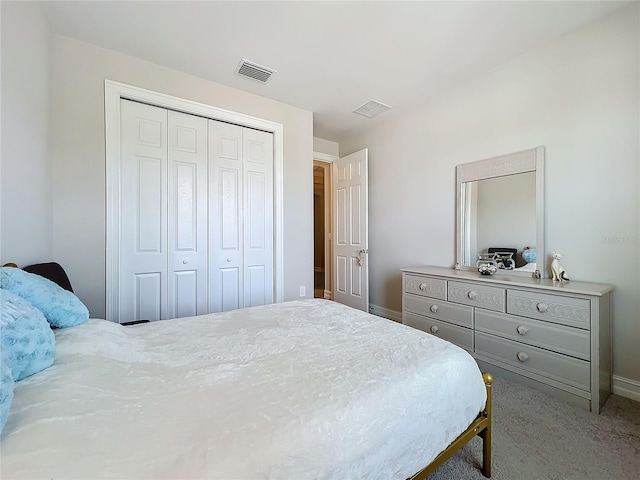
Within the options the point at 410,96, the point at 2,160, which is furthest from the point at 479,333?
the point at 2,160

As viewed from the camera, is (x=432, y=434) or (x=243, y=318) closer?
(x=432, y=434)

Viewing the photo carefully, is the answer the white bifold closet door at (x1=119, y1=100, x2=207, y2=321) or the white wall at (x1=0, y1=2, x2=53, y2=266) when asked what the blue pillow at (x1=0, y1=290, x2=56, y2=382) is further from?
the white bifold closet door at (x1=119, y1=100, x2=207, y2=321)

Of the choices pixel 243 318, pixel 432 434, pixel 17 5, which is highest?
pixel 17 5

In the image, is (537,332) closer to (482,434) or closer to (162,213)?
(482,434)

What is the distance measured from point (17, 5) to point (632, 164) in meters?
3.93

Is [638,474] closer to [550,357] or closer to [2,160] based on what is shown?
[550,357]

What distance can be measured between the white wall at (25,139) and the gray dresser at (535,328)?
2966mm

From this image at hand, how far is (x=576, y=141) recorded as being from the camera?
208 cm


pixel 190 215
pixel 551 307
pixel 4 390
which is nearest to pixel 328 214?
pixel 190 215

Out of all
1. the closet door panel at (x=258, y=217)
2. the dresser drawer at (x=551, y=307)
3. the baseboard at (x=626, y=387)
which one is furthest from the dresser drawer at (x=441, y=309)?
the closet door panel at (x=258, y=217)

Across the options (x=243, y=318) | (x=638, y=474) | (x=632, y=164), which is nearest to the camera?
(x=638, y=474)

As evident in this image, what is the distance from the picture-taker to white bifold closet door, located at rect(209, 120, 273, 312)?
2.75m

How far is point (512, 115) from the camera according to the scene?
243cm

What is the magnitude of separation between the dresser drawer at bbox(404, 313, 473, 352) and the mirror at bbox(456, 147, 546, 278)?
66cm
